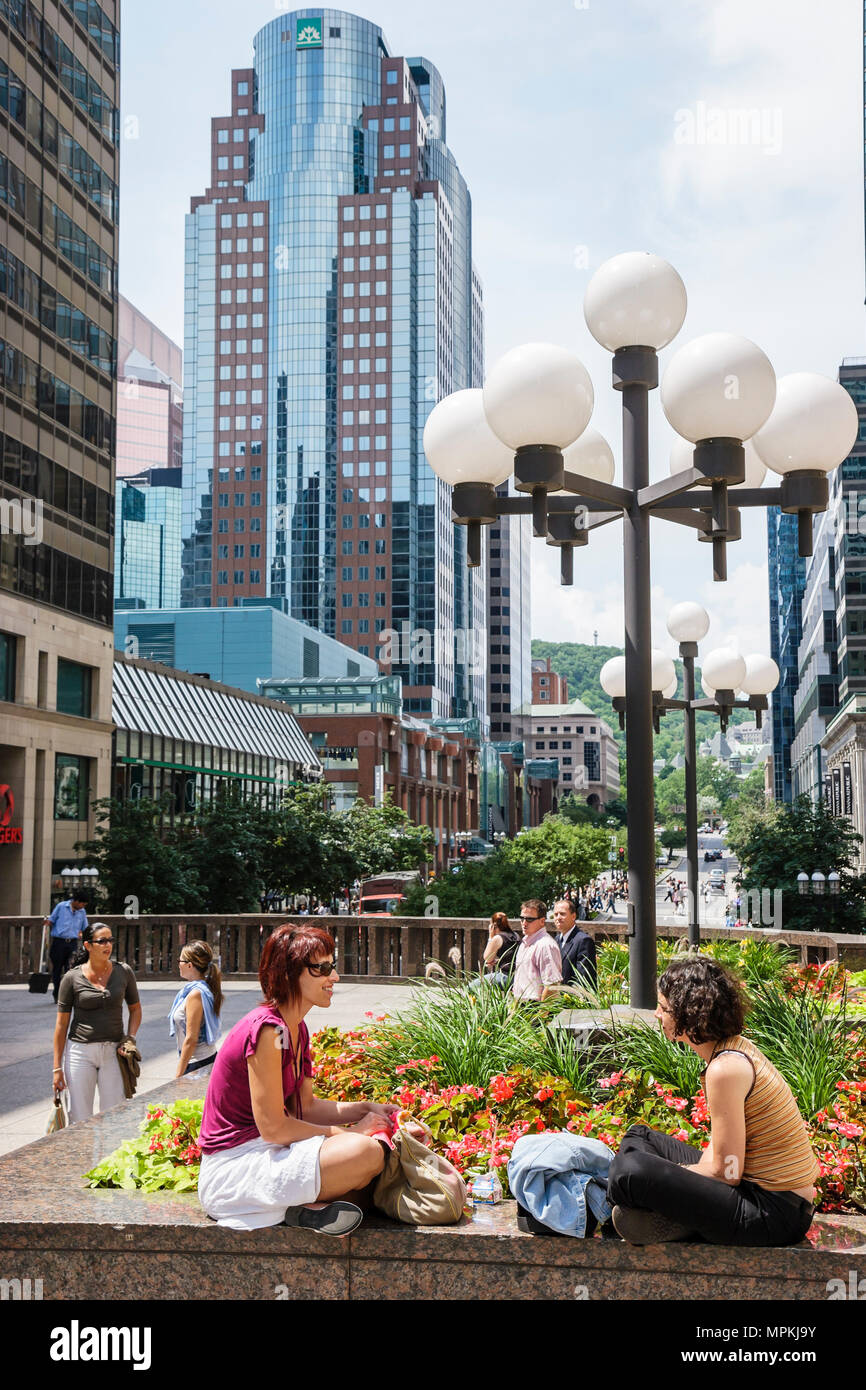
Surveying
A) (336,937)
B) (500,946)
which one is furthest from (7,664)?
(500,946)

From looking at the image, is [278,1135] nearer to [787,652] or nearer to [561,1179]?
[561,1179]

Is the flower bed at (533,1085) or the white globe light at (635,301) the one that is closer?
the flower bed at (533,1085)

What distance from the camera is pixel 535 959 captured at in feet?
34.4

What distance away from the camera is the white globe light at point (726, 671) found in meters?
14.5

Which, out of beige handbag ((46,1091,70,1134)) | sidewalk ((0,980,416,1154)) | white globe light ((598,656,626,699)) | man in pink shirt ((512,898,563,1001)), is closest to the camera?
beige handbag ((46,1091,70,1134))

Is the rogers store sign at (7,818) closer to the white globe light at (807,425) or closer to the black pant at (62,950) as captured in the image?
the black pant at (62,950)

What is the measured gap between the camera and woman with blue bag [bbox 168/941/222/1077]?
29.7 feet

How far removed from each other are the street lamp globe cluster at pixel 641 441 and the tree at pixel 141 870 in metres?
28.3

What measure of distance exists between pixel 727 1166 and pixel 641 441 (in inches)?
198

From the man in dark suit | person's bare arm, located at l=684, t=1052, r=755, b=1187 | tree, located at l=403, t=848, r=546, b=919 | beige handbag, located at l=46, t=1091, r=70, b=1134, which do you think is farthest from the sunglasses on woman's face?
tree, located at l=403, t=848, r=546, b=919

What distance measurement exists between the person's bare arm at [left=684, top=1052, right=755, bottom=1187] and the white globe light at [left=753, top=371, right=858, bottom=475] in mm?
4386

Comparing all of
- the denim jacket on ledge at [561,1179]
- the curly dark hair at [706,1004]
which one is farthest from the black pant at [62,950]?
the curly dark hair at [706,1004]

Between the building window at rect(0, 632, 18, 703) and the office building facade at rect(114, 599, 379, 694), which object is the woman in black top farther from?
the office building facade at rect(114, 599, 379, 694)
